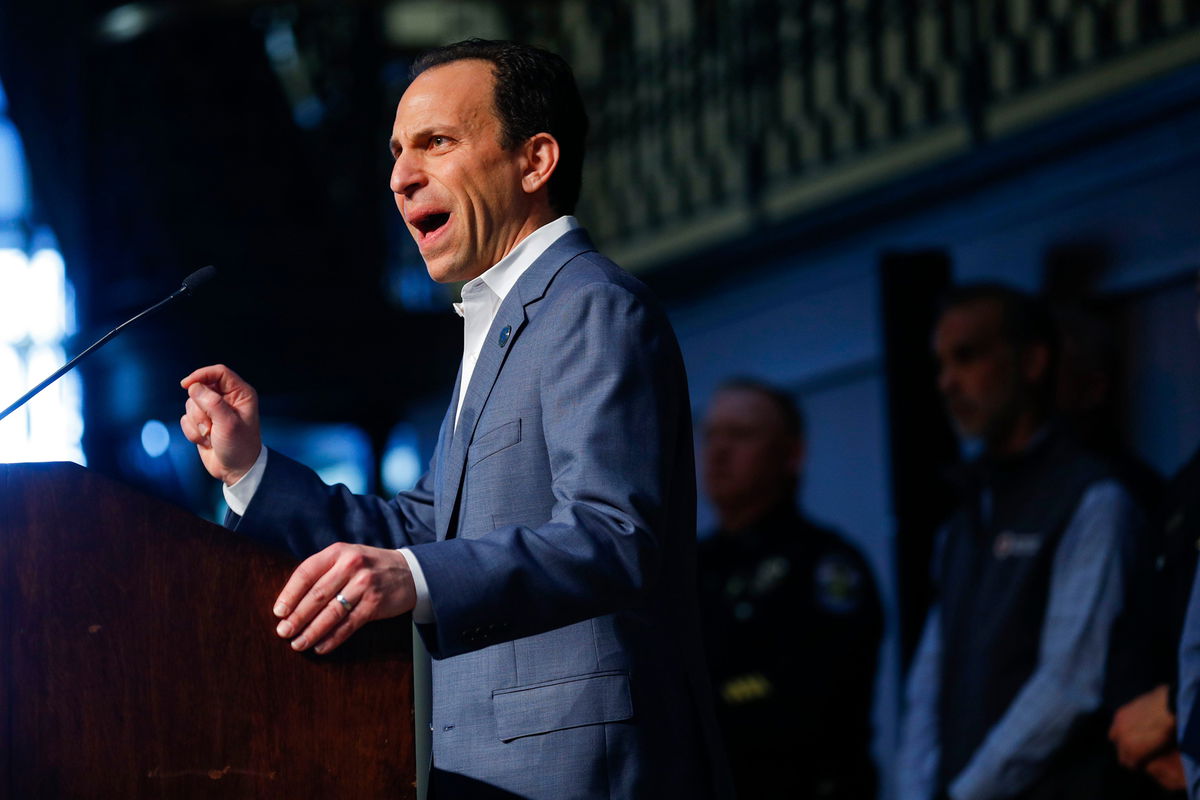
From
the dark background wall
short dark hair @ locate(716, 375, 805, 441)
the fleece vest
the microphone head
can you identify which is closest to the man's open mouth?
the microphone head

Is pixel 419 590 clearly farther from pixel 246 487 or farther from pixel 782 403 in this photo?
pixel 782 403

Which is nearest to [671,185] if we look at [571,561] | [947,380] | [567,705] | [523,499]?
[947,380]

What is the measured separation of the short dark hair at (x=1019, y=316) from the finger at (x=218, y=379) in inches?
102

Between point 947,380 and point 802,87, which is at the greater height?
point 802,87

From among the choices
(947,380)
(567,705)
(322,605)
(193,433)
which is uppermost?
(947,380)

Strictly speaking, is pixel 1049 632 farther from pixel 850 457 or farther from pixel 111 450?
pixel 111 450

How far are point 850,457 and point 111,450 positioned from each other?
3.65m

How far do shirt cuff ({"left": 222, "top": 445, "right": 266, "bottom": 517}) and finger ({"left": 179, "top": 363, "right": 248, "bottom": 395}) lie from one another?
91 mm

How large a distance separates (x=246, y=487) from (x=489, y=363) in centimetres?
38

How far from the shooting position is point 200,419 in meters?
2.39

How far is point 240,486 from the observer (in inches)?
94.3

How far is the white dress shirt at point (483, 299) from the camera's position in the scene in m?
2.36

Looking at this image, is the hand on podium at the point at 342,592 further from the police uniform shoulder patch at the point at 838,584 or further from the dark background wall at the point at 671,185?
the dark background wall at the point at 671,185

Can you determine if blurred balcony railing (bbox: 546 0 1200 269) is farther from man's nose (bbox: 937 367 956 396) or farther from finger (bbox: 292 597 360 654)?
finger (bbox: 292 597 360 654)
